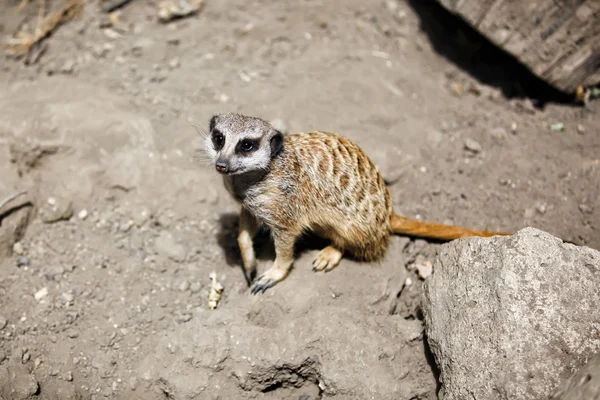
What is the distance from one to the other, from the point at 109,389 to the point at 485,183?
2299 mm

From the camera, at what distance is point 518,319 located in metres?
1.87

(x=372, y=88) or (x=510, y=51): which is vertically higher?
(x=510, y=51)

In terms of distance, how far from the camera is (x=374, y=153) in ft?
9.92

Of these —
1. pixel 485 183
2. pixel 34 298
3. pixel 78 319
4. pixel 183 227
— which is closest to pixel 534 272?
pixel 485 183

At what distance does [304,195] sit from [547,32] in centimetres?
193

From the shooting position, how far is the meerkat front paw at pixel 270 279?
2.46 meters

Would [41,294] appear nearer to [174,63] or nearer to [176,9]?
[174,63]

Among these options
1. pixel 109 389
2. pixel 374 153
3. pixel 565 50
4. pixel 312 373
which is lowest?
pixel 109 389

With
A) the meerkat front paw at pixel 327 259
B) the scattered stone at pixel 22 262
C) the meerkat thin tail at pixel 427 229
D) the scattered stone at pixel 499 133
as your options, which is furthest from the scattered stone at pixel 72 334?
the scattered stone at pixel 499 133

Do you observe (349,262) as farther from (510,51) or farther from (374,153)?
(510,51)

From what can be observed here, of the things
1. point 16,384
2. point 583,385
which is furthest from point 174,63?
point 583,385

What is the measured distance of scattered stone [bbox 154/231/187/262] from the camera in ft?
8.87

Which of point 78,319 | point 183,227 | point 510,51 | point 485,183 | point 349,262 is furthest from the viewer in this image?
point 510,51

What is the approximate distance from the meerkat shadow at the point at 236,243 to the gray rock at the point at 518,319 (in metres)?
0.87
